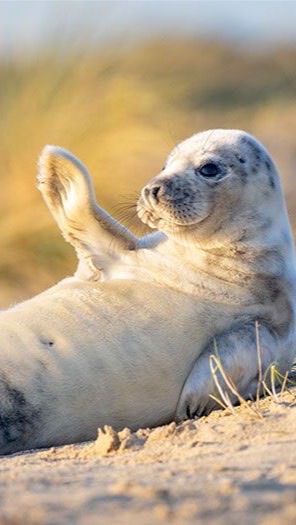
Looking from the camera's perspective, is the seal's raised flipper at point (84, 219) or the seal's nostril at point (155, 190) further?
the seal's raised flipper at point (84, 219)

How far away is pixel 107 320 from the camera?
4793 mm

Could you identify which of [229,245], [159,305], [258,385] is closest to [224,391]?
[258,385]

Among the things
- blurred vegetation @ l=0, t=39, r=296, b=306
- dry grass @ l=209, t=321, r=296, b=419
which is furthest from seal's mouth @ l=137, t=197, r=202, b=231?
blurred vegetation @ l=0, t=39, r=296, b=306

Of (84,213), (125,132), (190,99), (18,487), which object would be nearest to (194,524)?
(18,487)

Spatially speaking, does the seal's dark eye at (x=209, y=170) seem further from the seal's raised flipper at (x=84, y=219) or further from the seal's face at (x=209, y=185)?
the seal's raised flipper at (x=84, y=219)

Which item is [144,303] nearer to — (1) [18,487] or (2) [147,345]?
(2) [147,345]

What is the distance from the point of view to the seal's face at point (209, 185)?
16.1 ft

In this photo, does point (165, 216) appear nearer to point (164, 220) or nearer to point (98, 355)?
point (164, 220)

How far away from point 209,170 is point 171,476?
204 centimetres

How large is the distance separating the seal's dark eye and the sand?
104 cm

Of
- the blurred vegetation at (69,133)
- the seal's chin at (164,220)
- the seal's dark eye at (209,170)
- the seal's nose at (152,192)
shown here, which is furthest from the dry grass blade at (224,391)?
the blurred vegetation at (69,133)

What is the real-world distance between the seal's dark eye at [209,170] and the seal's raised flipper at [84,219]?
1.51 ft

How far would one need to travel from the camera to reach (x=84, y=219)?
17.4 ft

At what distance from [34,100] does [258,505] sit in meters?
9.14
